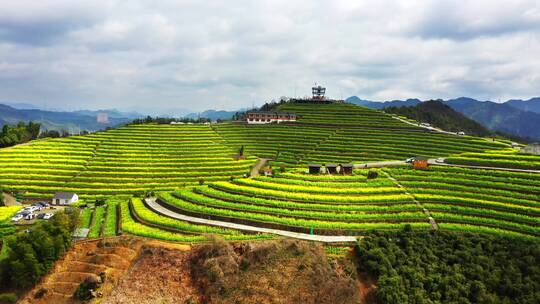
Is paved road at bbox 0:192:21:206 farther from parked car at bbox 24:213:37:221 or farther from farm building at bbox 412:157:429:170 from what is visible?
farm building at bbox 412:157:429:170

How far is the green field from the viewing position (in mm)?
40156

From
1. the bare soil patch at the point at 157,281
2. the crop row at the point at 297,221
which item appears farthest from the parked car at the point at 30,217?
the crop row at the point at 297,221

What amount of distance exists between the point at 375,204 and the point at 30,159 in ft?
204

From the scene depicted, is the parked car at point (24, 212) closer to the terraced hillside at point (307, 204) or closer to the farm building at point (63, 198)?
the farm building at point (63, 198)

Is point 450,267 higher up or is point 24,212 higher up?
point 24,212

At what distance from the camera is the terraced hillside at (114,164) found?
197 ft

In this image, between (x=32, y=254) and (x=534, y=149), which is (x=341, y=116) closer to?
(x=534, y=149)

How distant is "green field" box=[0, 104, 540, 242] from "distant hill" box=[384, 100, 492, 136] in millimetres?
45779

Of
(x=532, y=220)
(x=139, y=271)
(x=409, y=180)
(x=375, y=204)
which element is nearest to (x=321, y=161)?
(x=409, y=180)

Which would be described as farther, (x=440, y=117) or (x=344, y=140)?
(x=440, y=117)

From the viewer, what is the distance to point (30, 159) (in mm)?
67125

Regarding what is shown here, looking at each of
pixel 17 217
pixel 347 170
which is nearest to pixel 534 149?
pixel 347 170

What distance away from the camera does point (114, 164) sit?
2633 inches

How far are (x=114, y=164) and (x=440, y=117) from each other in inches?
5239
